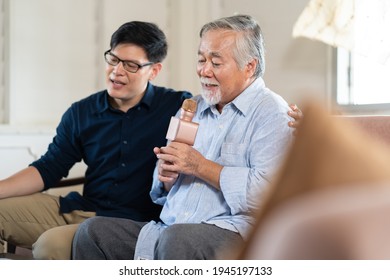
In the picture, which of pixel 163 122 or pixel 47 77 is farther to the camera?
pixel 47 77

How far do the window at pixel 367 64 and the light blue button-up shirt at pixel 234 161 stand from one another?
699 mm

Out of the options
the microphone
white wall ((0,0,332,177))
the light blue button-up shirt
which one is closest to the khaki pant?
the light blue button-up shirt

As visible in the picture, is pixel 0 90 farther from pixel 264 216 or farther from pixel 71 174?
pixel 264 216

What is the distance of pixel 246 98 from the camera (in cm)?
153

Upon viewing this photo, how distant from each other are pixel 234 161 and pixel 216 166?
6 cm

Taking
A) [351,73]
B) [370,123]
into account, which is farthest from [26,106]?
[370,123]

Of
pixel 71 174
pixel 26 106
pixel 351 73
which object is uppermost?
pixel 351 73

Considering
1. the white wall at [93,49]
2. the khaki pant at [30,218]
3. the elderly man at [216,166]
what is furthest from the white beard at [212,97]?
the white wall at [93,49]

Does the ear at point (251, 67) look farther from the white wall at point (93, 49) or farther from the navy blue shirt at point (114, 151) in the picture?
the white wall at point (93, 49)

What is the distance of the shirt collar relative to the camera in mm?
1515

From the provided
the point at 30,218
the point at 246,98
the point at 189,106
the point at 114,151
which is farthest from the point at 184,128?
the point at 30,218

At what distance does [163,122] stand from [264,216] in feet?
4.95

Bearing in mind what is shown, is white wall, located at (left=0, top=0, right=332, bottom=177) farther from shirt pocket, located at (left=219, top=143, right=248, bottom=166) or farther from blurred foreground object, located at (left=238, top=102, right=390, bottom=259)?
blurred foreground object, located at (left=238, top=102, right=390, bottom=259)

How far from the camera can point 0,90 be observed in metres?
2.64
